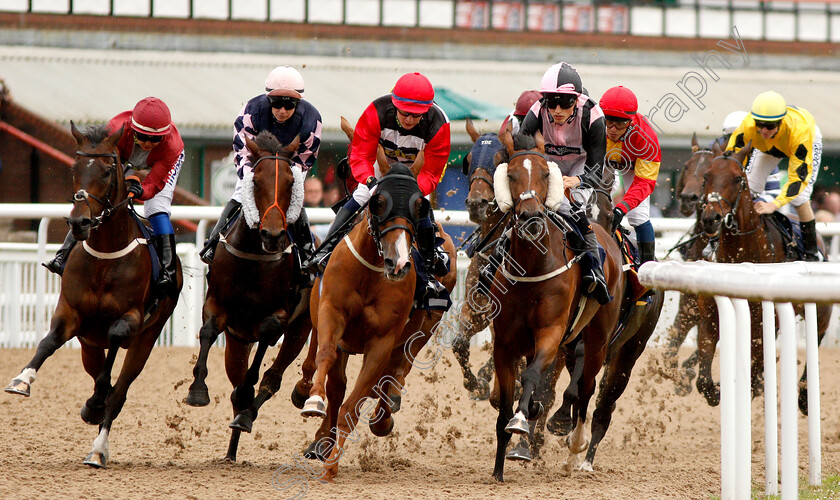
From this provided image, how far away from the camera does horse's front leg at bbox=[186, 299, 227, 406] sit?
5750mm

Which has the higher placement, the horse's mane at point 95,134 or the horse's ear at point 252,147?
the horse's mane at point 95,134

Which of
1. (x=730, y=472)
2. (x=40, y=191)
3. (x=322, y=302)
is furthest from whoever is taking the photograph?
(x=40, y=191)

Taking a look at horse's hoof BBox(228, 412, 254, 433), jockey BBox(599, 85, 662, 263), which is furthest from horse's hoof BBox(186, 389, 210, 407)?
jockey BBox(599, 85, 662, 263)

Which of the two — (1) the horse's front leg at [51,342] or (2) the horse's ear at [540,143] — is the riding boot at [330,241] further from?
(1) the horse's front leg at [51,342]

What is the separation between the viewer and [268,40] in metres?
19.4

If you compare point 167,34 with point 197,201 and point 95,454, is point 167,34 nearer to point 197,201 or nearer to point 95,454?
point 197,201

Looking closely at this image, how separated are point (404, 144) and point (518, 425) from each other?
1879 mm

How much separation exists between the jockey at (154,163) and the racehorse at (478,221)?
1.76 meters

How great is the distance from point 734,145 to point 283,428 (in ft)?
12.8

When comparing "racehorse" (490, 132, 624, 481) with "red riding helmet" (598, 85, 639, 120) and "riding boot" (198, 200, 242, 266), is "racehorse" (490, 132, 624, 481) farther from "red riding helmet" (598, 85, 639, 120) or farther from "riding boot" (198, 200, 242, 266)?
"riding boot" (198, 200, 242, 266)

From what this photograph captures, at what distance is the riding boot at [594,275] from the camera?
5867 mm

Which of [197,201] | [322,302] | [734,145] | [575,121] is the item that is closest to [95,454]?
[322,302]

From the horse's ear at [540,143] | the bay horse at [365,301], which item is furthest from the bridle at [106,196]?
the horse's ear at [540,143]

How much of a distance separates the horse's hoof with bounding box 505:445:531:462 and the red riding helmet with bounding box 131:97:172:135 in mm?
2719
